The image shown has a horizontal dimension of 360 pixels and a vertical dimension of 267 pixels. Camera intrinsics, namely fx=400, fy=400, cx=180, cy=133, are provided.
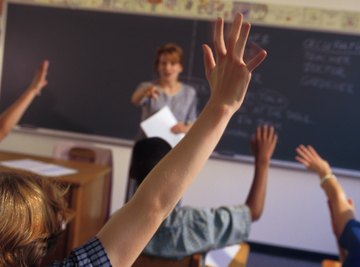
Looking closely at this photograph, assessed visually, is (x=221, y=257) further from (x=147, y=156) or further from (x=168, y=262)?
(x=147, y=156)

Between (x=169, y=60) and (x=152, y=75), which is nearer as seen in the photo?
(x=169, y=60)

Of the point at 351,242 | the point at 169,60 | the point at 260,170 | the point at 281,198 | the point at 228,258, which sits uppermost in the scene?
the point at 169,60

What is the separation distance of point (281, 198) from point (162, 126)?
164 cm

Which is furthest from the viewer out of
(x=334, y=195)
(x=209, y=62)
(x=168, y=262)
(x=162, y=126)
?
(x=162, y=126)

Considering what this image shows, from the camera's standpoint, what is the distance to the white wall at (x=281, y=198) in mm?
3664

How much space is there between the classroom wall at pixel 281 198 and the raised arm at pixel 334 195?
6.44 feet

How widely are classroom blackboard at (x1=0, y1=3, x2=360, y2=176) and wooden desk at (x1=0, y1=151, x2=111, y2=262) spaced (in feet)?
3.53

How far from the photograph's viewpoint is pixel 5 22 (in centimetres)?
400

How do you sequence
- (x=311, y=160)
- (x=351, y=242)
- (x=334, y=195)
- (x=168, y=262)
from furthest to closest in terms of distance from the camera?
(x=311, y=160)
(x=334, y=195)
(x=168, y=262)
(x=351, y=242)

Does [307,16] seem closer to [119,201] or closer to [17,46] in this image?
[119,201]

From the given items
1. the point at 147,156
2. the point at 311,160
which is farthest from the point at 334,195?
the point at 147,156

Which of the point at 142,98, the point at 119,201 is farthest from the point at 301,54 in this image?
the point at 119,201

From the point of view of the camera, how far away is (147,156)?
143 centimetres

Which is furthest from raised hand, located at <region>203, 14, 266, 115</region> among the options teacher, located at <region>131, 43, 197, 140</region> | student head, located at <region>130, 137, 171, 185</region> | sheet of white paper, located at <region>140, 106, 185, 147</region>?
teacher, located at <region>131, 43, 197, 140</region>
